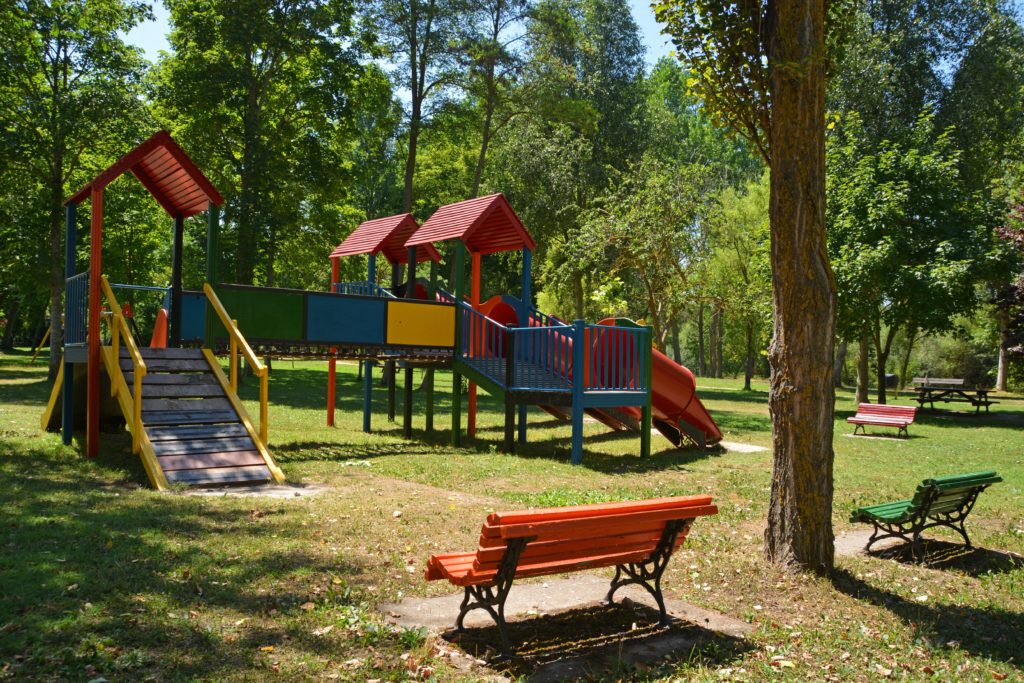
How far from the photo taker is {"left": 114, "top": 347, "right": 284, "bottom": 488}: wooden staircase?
10008 mm

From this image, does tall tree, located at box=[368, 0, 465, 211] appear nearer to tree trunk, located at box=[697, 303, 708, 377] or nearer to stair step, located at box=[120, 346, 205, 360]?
stair step, located at box=[120, 346, 205, 360]

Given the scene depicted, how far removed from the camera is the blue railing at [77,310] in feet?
41.9

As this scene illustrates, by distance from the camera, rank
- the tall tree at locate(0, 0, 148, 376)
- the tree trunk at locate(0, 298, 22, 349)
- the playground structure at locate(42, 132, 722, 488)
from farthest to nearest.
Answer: the tree trunk at locate(0, 298, 22, 349)
the tall tree at locate(0, 0, 148, 376)
the playground structure at locate(42, 132, 722, 488)

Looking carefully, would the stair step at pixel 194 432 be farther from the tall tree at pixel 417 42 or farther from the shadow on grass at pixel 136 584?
the tall tree at pixel 417 42

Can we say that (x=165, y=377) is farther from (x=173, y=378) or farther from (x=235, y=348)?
(x=235, y=348)

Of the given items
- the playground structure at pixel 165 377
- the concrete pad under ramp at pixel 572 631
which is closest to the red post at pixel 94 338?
the playground structure at pixel 165 377

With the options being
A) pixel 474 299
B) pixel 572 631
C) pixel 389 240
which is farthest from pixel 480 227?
pixel 572 631

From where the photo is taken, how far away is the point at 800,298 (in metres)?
6.49

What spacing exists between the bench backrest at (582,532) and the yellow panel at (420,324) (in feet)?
33.7

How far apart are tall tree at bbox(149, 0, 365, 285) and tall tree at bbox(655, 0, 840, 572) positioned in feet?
77.8

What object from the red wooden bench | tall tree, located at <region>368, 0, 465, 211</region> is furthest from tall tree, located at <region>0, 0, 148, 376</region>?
the red wooden bench

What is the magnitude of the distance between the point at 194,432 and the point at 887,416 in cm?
1585

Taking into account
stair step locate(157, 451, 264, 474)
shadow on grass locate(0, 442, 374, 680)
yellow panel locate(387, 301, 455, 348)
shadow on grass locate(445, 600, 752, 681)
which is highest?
yellow panel locate(387, 301, 455, 348)

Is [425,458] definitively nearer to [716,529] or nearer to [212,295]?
[212,295]
